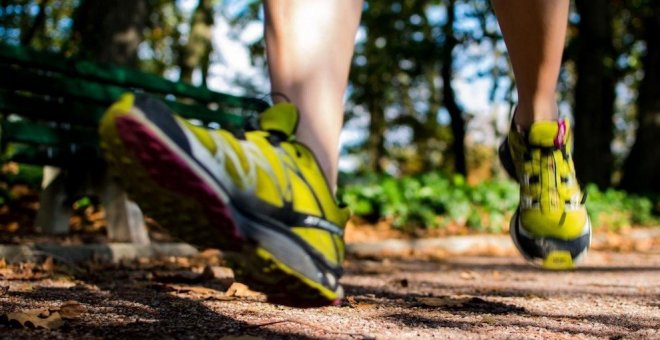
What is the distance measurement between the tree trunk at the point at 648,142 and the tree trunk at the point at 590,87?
133 centimetres

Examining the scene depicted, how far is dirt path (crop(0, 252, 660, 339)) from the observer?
179cm

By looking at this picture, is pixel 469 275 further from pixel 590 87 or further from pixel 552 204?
pixel 590 87

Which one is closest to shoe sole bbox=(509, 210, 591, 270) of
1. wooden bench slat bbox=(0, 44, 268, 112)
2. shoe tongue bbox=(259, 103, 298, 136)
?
shoe tongue bbox=(259, 103, 298, 136)

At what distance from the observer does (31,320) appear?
171 cm

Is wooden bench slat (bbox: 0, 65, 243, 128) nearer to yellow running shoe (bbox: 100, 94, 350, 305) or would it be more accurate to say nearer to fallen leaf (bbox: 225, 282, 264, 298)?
fallen leaf (bbox: 225, 282, 264, 298)

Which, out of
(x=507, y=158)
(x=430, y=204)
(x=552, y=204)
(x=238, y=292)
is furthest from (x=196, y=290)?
(x=430, y=204)

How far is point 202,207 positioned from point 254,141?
0.26m

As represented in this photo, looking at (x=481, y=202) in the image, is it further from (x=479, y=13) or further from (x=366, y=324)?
(x=479, y=13)

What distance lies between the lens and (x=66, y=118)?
13.3 ft

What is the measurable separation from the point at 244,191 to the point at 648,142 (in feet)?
44.8

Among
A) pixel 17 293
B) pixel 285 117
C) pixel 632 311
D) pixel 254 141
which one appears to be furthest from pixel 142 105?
pixel 632 311

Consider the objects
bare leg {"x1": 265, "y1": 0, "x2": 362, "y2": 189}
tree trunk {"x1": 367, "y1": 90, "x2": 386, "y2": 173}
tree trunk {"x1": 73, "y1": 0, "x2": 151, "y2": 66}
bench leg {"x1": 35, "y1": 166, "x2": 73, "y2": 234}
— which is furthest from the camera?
tree trunk {"x1": 367, "y1": 90, "x2": 386, "y2": 173}

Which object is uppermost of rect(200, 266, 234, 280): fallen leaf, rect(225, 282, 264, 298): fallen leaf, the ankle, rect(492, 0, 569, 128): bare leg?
rect(492, 0, 569, 128): bare leg

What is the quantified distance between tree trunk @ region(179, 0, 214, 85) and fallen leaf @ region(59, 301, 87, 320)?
11.3m
